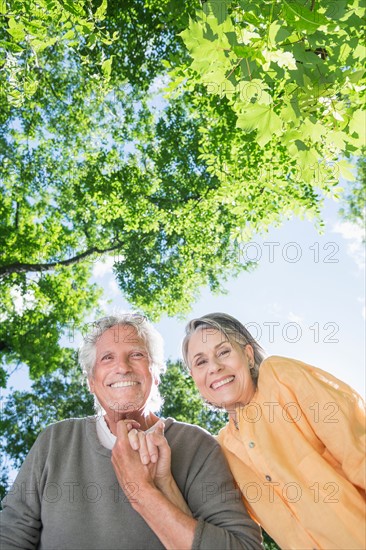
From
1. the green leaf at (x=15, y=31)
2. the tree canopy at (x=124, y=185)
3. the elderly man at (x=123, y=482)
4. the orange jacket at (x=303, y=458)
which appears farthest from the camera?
the tree canopy at (x=124, y=185)

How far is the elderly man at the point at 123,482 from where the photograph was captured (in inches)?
103

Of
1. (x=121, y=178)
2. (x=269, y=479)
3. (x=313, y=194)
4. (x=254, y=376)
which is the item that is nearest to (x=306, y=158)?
(x=254, y=376)

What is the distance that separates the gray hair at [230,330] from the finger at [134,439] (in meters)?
0.78

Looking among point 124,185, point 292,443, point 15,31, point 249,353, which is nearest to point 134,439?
point 292,443

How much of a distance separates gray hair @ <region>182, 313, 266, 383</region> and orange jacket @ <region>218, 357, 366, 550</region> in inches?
12.9

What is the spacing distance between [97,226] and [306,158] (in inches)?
420

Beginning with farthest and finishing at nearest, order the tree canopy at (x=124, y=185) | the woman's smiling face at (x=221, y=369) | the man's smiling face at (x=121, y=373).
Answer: the tree canopy at (x=124, y=185), the man's smiling face at (x=121, y=373), the woman's smiling face at (x=221, y=369)

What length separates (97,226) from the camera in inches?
531

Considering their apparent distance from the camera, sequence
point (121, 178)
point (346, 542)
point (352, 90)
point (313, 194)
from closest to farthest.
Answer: point (346, 542) → point (352, 90) → point (313, 194) → point (121, 178)

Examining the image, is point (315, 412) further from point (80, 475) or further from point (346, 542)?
point (80, 475)

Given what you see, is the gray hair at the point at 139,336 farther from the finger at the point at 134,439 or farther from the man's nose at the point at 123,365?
→ the finger at the point at 134,439

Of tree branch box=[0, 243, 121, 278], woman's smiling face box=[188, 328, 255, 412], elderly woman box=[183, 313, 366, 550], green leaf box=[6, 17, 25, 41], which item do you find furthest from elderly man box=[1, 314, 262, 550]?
tree branch box=[0, 243, 121, 278]

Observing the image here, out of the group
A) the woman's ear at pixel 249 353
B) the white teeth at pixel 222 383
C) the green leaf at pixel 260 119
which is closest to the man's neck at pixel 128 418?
the white teeth at pixel 222 383

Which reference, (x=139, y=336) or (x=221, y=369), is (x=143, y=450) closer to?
(x=221, y=369)
